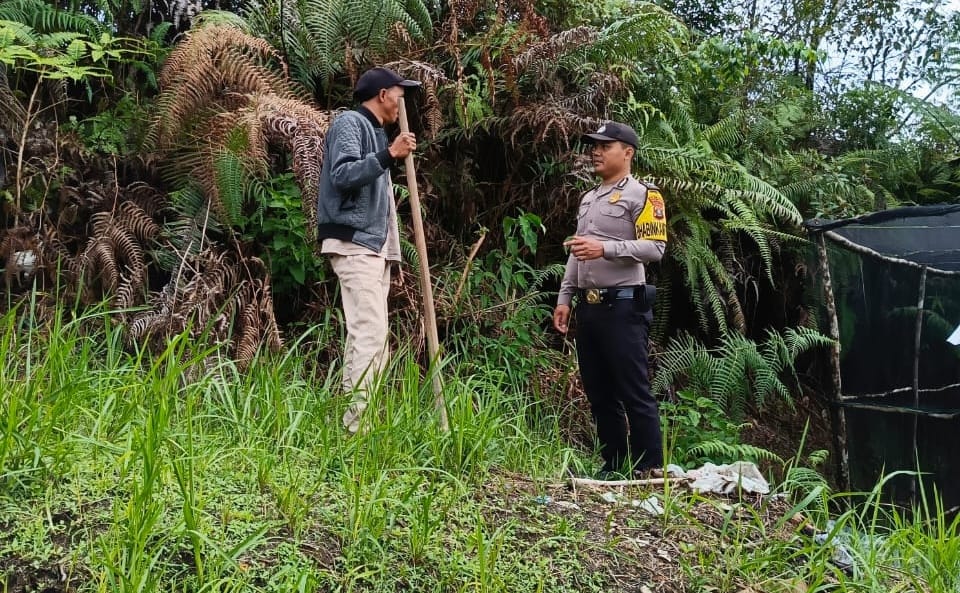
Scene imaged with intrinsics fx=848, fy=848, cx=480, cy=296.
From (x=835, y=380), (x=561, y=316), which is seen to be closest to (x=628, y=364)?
(x=561, y=316)

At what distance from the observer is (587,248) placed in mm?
3836

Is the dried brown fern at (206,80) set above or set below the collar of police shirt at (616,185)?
above

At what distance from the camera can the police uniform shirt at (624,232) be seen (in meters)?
3.88

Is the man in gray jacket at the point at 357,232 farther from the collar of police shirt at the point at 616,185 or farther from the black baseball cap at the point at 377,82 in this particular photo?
the collar of police shirt at the point at 616,185

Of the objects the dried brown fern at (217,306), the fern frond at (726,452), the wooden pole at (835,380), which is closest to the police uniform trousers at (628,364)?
the fern frond at (726,452)

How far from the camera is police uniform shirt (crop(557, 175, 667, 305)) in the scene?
3885 millimetres

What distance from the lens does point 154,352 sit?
14.0 ft

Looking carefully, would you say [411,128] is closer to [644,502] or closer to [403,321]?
[403,321]

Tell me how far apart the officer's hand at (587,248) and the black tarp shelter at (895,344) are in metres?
1.44

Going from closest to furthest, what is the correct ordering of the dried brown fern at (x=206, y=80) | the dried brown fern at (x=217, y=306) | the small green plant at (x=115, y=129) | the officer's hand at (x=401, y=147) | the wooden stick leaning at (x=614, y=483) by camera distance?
the wooden stick leaning at (x=614, y=483) < the officer's hand at (x=401, y=147) < the dried brown fern at (x=217, y=306) < the dried brown fern at (x=206, y=80) < the small green plant at (x=115, y=129)

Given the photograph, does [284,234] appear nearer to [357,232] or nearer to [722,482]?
[357,232]

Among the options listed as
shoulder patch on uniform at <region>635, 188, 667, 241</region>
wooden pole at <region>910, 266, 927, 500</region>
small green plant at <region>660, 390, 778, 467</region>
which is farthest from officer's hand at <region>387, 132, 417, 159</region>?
wooden pole at <region>910, 266, 927, 500</region>

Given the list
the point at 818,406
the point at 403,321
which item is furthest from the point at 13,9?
the point at 818,406

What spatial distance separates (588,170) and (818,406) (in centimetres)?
299
